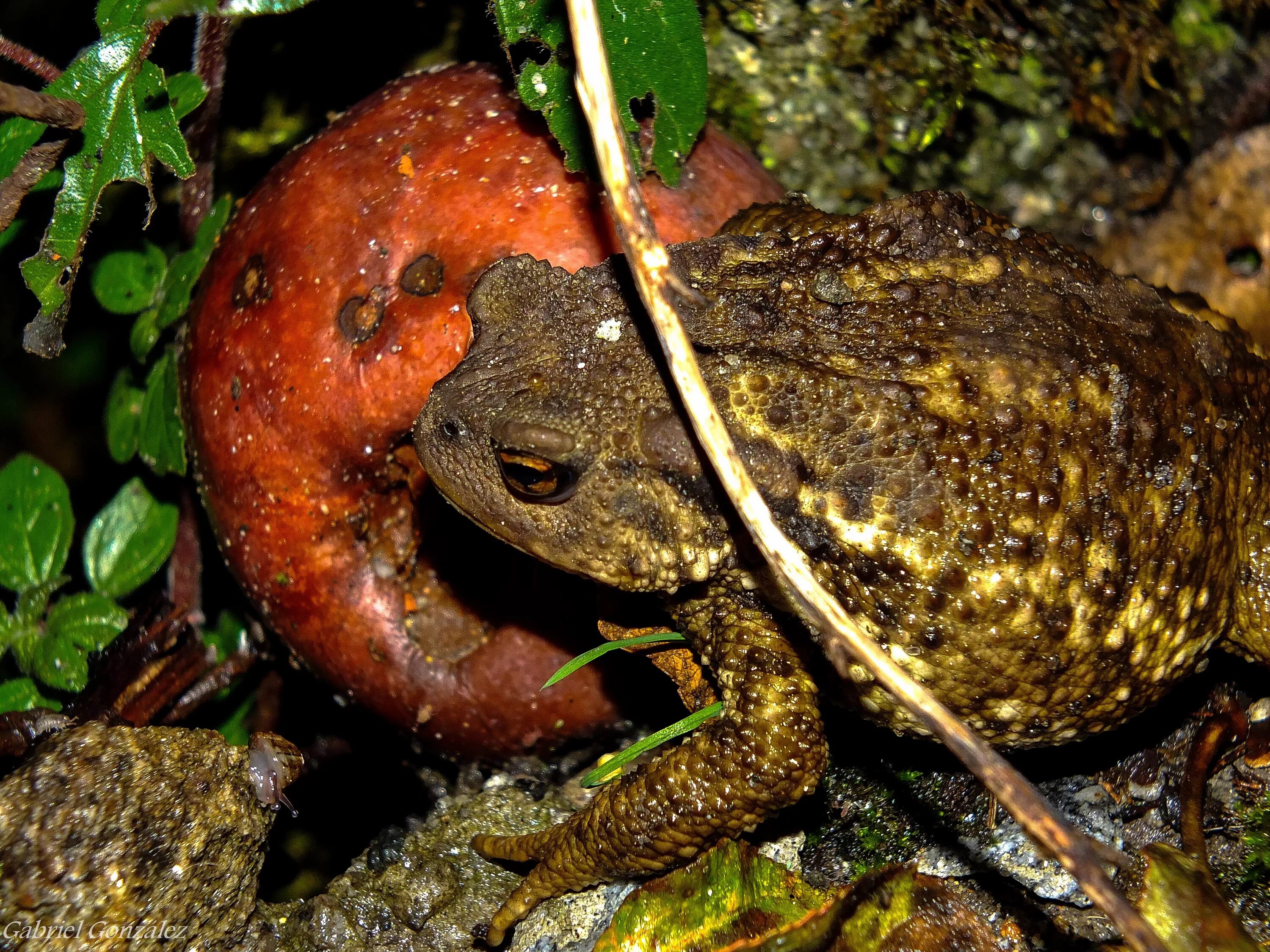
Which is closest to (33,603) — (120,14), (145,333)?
(145,333)

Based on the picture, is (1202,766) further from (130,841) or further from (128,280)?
(128,280)

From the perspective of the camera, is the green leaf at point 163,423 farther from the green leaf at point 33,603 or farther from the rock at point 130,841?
the rock at point 130,841

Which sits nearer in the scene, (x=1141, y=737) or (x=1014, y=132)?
(x=1141, y=737)

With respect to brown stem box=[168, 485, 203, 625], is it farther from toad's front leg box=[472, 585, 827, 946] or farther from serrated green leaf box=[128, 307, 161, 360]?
toad's front leg box=[472, 585, 827, 946]

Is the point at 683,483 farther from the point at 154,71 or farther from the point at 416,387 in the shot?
the point at 154,71

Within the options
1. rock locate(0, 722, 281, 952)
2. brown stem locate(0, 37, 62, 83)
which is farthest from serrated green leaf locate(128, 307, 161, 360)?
rock locate(0, 722, 281, 952)

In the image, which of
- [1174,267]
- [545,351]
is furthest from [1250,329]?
[545,351]

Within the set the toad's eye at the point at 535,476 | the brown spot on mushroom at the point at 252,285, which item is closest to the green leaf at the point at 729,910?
the toad's eye at the point at 535,476
